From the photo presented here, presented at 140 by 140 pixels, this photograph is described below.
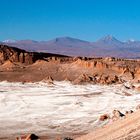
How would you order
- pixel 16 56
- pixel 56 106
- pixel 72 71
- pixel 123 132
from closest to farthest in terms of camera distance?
pixel 123 132
pixel 56 106
pixel 72 71
pixel 16 56

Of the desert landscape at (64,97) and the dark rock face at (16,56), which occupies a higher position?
the dark rock face at (16,56)

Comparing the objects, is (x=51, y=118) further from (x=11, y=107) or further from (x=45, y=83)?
(x=45, y=83)

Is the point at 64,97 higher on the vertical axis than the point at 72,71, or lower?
lower

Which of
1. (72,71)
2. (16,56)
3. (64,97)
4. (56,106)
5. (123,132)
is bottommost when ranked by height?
(56,106)

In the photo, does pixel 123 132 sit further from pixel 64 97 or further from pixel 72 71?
pixel 72 71

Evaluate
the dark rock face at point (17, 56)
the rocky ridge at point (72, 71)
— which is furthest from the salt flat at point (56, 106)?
the dark rock face at point (17, 56)

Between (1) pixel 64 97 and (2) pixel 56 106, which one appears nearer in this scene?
(2) pixel 56 106

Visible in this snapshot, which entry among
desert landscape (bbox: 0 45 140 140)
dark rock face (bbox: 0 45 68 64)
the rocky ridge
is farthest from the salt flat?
dark rock face (bbox: 0 45 68 64)

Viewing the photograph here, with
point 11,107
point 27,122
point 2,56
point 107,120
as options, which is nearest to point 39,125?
point 27,122

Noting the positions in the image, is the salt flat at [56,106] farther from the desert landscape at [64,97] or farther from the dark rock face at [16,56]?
the dark rock face at [16,56]

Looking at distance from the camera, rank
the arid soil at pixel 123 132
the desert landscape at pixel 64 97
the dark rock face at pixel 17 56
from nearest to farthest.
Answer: the arid soil at pixel 123 132 < the desert landscape at pixel 64 97 < the dark rock face at pixel 17 56

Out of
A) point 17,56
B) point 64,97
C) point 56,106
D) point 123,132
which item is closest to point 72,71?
point 17,56

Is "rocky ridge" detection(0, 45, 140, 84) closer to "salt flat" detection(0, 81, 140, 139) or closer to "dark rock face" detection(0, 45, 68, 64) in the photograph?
"dark rock face" detection(0, 45, 68, 64)

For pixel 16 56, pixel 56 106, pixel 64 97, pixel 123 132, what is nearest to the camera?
pixel 123 132
